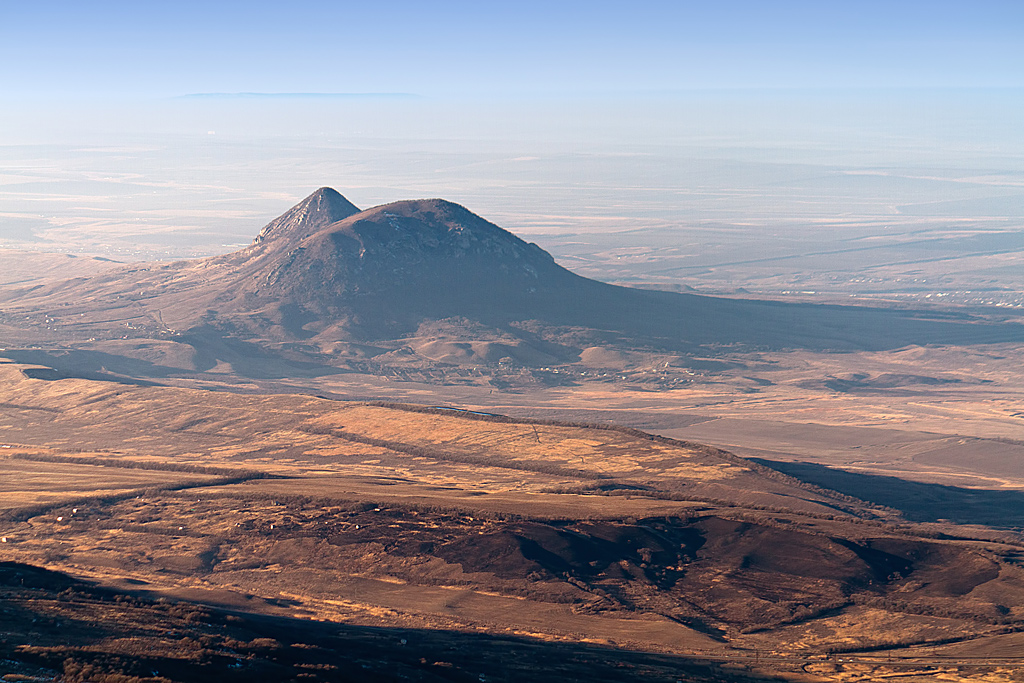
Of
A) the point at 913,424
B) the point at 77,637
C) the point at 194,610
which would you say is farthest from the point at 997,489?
the point at 77,637

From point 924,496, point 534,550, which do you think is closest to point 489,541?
point 534,550

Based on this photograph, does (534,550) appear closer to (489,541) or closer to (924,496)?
(489,541)

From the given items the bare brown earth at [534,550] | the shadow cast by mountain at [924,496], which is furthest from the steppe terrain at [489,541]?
the shadow cast by mountain at [924,496]

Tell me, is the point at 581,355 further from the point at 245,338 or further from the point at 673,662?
the point at 673,662

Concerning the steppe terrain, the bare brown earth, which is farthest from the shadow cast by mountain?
the bare brown earth

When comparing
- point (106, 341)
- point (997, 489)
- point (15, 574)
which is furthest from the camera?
point (106, 341)

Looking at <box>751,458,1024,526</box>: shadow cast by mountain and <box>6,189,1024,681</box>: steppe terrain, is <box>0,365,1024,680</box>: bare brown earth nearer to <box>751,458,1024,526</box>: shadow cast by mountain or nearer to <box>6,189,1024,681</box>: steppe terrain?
<box>6,189,1024,681</box>: steppe terrain
